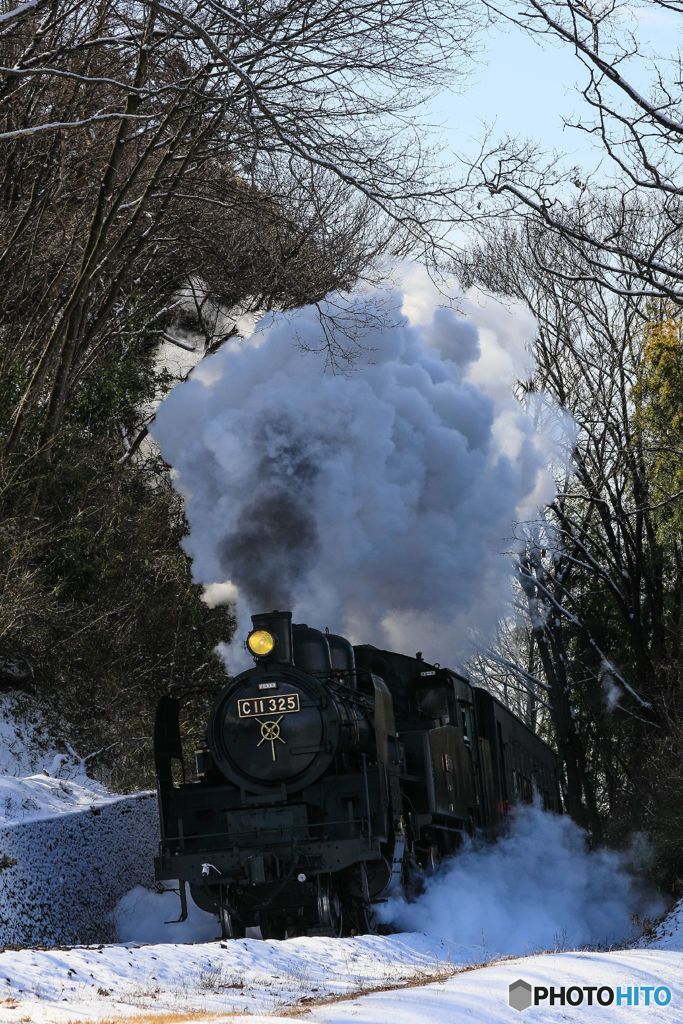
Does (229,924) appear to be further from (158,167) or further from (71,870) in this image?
(158,167)

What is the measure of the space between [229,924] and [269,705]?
212 centimetres

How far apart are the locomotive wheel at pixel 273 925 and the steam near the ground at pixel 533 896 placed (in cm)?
98

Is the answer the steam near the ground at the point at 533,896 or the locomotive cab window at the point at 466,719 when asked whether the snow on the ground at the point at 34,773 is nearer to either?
the steam near the ground at the point at 533,896

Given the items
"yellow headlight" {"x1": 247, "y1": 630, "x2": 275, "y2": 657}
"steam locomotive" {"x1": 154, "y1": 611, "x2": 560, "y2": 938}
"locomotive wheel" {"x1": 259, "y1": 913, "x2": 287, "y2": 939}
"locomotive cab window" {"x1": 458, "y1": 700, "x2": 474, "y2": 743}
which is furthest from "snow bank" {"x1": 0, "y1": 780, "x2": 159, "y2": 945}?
"locomotive cab window" {"x1": 458, "y1": 700, "x2": 474, "y2": 743}

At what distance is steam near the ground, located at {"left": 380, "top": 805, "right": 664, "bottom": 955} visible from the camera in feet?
42.4

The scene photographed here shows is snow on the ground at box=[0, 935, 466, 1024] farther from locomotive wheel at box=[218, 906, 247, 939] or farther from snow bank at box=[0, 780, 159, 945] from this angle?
snow bank at box=[0, 780, 159, 945]

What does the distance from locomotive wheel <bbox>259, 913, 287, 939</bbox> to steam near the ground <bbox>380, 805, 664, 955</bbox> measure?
977 mm

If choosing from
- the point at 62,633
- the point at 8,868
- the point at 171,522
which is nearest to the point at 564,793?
the point at 171,522

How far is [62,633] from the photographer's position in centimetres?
2044

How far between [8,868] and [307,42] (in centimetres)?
941

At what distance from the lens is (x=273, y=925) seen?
1232 cm

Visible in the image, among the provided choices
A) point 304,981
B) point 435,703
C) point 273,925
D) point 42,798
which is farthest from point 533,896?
point 304,981

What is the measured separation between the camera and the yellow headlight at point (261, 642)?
40.2ft

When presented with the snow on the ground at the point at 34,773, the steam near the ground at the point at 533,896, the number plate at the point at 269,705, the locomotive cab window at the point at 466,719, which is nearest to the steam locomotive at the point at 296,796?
the number plate at the point at 269,705
